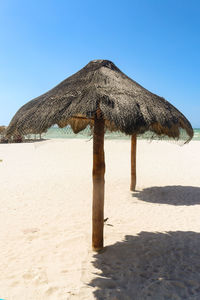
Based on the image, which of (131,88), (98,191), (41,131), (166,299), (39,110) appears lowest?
(166,299)

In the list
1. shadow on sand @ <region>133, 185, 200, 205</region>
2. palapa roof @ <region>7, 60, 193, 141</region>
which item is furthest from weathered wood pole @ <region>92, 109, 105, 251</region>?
shadow on sand @ <region>133, 185, 200, 205</region>

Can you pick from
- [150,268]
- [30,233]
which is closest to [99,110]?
[150,268]

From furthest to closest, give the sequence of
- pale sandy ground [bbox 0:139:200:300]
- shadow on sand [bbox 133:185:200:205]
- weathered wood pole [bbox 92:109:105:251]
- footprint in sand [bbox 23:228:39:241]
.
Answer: shadow on sand [bbox 133:185:200:205] < footprint in sand [bbox 23:228:39:241] < weathered wood pole [bbox 92:109:105:251] < pale sandy ground [bbox 0:139:200:300]

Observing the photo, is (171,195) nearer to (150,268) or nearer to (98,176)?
(150,268)

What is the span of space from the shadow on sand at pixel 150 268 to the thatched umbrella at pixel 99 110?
1.68 ft

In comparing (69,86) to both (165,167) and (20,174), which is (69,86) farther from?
(165,167)

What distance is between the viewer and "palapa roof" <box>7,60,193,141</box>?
3.31 metres

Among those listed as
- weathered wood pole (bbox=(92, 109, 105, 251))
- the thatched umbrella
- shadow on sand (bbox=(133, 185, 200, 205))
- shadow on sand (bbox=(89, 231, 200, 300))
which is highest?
the thatched umbrella

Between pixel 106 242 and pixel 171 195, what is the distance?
4.20m

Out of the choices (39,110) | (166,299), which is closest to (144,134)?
(39,110)

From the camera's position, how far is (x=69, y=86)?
4.18 metres

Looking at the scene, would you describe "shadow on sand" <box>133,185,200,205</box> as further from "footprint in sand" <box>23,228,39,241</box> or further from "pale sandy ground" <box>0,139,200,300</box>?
"footprint in sand" <box>23,228,39,241</box>

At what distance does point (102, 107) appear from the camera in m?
3.32

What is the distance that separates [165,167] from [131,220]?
8288 millimetres
